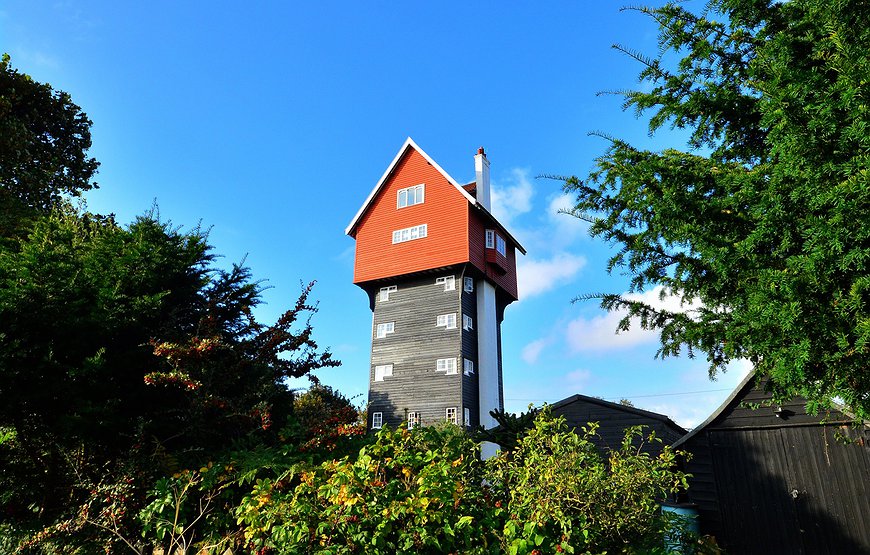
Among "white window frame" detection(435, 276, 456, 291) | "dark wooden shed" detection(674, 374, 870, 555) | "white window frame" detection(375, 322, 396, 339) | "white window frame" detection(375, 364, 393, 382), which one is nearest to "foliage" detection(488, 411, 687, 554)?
"dark wooden shed" detection(674, 374, 870, 555)

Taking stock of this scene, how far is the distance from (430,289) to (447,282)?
3.55 ft

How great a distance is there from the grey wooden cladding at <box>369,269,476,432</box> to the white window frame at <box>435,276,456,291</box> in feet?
0.44

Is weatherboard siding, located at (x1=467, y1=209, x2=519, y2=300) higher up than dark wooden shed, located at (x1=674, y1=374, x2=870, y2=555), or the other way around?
weatherboard siding, located at (x1=467, y1=209, x2=519, y2=300)

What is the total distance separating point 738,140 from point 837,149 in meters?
2.53

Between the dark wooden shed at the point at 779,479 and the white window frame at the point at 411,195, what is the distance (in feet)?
66.2

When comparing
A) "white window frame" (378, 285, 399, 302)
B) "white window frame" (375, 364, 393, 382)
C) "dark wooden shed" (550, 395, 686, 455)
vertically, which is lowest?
"dark wooden shed" (550, 395, 686, 455)

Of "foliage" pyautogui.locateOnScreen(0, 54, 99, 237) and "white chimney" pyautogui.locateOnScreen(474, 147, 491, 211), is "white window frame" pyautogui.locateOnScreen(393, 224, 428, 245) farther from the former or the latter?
"foliage" pyautogui.locateOnScreen(0, 54, 99, 237)

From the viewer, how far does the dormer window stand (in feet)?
95.5

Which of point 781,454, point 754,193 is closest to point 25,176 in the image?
point 754,193

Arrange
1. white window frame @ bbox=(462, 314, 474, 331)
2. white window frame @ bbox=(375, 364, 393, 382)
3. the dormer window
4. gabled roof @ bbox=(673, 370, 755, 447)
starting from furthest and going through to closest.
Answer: the dormer window, white window frame @ bbox=(375, 364, 393, 382), white window frame @ bbox=(462, 314, 474, 331), gabled roof @ bbox=(673, 370, 755, 447)

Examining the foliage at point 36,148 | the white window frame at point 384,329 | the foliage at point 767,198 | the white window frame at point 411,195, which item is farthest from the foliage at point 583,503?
the white window frame at point 411,195

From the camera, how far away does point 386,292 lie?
29547mm

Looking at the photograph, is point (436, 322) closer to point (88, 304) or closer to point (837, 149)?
point (88, 304)

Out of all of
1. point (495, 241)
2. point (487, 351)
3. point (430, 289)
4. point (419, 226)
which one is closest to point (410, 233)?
point (419, 226)
